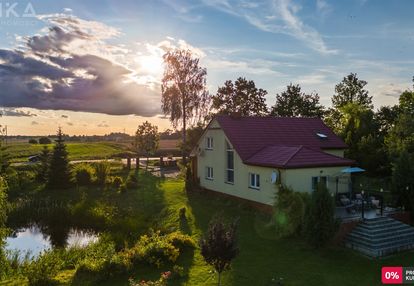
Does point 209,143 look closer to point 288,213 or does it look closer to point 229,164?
point 229,164

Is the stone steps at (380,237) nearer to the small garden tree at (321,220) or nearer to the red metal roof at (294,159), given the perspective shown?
the small garden tree at (321,220)

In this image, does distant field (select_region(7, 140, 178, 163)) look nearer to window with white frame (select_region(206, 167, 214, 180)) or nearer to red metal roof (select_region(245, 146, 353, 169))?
window with white frame (select_region(206, 167, 214, 180))

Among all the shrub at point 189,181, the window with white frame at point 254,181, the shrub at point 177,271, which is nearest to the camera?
the shrub at point 177,271

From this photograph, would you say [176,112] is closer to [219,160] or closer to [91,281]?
[219,160]

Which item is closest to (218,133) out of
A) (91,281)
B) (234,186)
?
(234,186)

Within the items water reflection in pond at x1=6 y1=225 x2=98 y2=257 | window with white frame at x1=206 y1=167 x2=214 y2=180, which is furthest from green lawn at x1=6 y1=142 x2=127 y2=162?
window with white frame at x1=206 y1=167 x2=214 y2=180

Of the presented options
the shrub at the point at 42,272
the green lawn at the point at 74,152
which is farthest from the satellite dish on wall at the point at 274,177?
the green lawn at the point at 74,152
